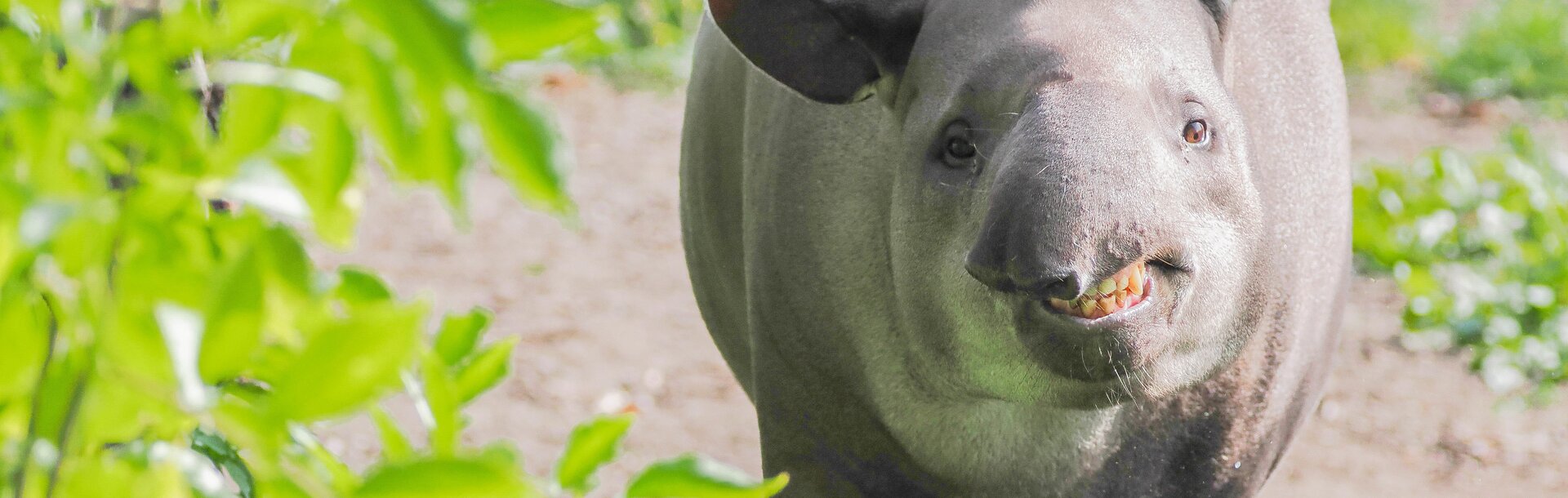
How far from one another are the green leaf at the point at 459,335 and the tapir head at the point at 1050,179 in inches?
35.1

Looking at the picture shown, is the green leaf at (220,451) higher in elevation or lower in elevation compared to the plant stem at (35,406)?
lower

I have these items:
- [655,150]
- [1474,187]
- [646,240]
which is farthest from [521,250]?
[1474,187]

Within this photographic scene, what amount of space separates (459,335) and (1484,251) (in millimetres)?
5927

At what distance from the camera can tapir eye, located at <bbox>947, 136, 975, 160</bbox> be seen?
91.1 inches

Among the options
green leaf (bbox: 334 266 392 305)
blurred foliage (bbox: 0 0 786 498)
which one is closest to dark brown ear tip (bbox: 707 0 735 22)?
green leaf (bbox: 334 266 392 305)

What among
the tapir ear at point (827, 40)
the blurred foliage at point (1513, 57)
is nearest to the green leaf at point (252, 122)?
the tapir ear at point (827, 40)

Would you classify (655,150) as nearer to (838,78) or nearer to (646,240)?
(646,240)

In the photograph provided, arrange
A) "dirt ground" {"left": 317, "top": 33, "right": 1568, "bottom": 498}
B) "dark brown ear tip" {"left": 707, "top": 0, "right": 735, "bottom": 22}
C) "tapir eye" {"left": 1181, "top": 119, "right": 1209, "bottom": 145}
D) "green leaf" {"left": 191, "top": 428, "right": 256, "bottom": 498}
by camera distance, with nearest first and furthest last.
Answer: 1. "green leaf" {"left": 191, "top": 428, "right": 256, "bottom": 498}
2. "tapir eye" {"left": 1181, "top": 119, "right": 1209, "bottom": 145}
3. "dark brown ear tip" {"left": 707, "top": 0, "right": 735, "bottom": 22}
4. "dirt ground" {"left": 317, "top": 33, "right": 1568, "bottom": 498}

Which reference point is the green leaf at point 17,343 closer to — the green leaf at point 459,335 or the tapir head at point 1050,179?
the green leaf at point 459,335

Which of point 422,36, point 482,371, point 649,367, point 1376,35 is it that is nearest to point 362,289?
point 482,371

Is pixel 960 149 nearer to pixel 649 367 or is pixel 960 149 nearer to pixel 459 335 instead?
pixel 459 335

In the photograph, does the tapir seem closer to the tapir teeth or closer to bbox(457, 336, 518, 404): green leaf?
the tapir teeth

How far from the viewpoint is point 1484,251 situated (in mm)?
6305

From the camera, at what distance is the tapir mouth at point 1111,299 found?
2051mm
